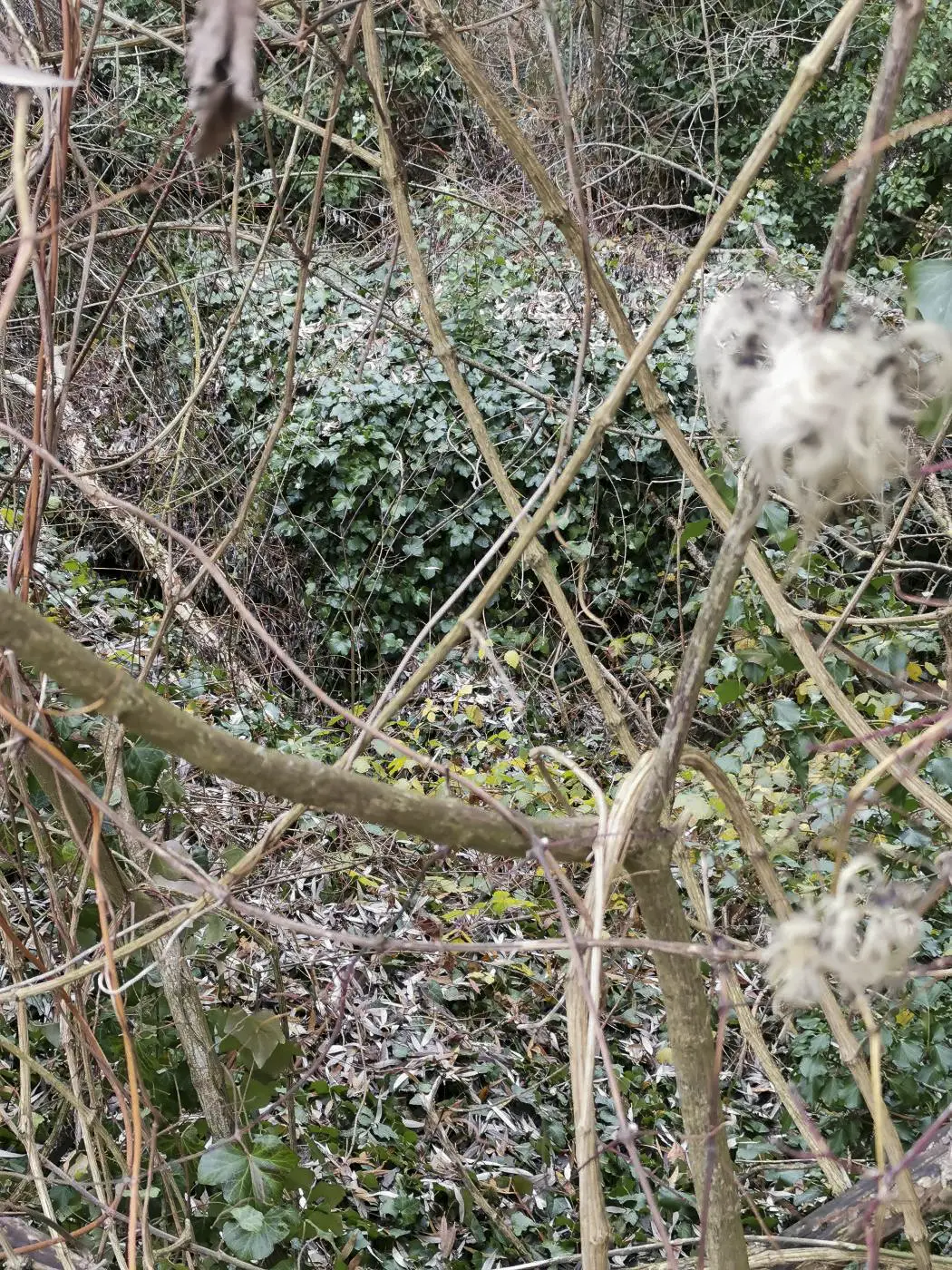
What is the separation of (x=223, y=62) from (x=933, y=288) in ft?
1.91

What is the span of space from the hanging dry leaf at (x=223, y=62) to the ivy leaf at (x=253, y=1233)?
1416mm

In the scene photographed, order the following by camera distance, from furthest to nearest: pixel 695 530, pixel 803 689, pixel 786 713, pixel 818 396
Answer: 1. pixel 803 689
2. pixel 786 713
3. pixel 695 530
4. pixel 818 396

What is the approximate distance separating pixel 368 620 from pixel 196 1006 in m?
3.98

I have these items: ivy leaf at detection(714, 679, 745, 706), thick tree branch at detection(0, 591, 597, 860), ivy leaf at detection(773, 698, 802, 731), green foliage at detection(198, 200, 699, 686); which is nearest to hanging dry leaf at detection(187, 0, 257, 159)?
thick tree branch at detection(0, 591, 597, 860)

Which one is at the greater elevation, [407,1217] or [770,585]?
[770,585]

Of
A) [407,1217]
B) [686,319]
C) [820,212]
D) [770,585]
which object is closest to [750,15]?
[820,212]

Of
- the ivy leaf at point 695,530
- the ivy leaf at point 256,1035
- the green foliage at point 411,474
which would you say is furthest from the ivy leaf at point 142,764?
the green foliage at point 411,474

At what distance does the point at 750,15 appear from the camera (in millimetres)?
6879

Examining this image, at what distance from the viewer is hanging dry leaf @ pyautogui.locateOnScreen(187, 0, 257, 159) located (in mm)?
396

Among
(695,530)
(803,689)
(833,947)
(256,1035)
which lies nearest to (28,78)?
(833,947)

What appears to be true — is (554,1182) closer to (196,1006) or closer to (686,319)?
(196,1006)

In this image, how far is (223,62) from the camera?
403 millimetres

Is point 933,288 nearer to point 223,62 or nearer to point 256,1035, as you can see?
point 223,62

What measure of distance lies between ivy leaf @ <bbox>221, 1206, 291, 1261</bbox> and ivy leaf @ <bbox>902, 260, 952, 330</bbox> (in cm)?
138
